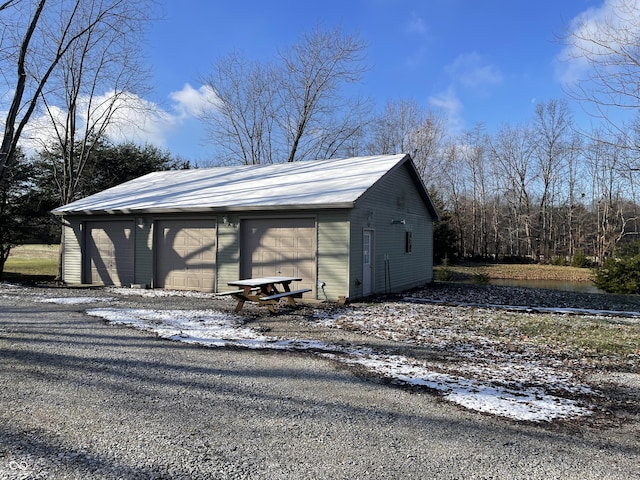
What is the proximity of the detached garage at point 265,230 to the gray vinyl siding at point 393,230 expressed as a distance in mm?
30

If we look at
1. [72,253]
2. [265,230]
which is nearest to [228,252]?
[265,230]

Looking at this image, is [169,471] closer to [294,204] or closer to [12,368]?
[12,368]

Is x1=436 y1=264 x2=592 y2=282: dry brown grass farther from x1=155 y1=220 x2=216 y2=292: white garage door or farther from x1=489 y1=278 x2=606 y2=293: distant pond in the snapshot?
x1=155 y1=220 x2=216 y2=292: white garage door

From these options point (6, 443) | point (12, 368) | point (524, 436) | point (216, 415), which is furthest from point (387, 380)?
point (12, 368)

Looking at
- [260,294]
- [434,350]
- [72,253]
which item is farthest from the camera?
[72,253]

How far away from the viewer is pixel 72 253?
14789mm

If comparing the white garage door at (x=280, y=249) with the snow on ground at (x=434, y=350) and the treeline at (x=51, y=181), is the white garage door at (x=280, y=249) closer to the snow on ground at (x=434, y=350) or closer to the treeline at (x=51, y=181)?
the snow on ground at (x=434, y=350)

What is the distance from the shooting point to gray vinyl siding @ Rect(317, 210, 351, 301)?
10742 millimetres

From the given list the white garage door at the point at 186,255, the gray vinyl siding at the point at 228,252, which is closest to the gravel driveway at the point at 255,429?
the gray vinyl siding at the point at 228,252

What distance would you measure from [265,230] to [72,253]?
7.26 meters

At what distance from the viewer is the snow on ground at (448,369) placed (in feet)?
14.1


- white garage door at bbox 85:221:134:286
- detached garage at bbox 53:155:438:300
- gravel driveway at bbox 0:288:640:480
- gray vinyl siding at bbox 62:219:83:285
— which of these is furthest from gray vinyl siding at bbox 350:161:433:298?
gray vinyl siding at bbox 62:219:83:285

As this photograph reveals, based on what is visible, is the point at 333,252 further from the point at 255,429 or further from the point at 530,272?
the point at 530,272

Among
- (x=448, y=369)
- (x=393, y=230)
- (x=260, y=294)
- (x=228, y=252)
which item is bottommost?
(x=448, y=369)
